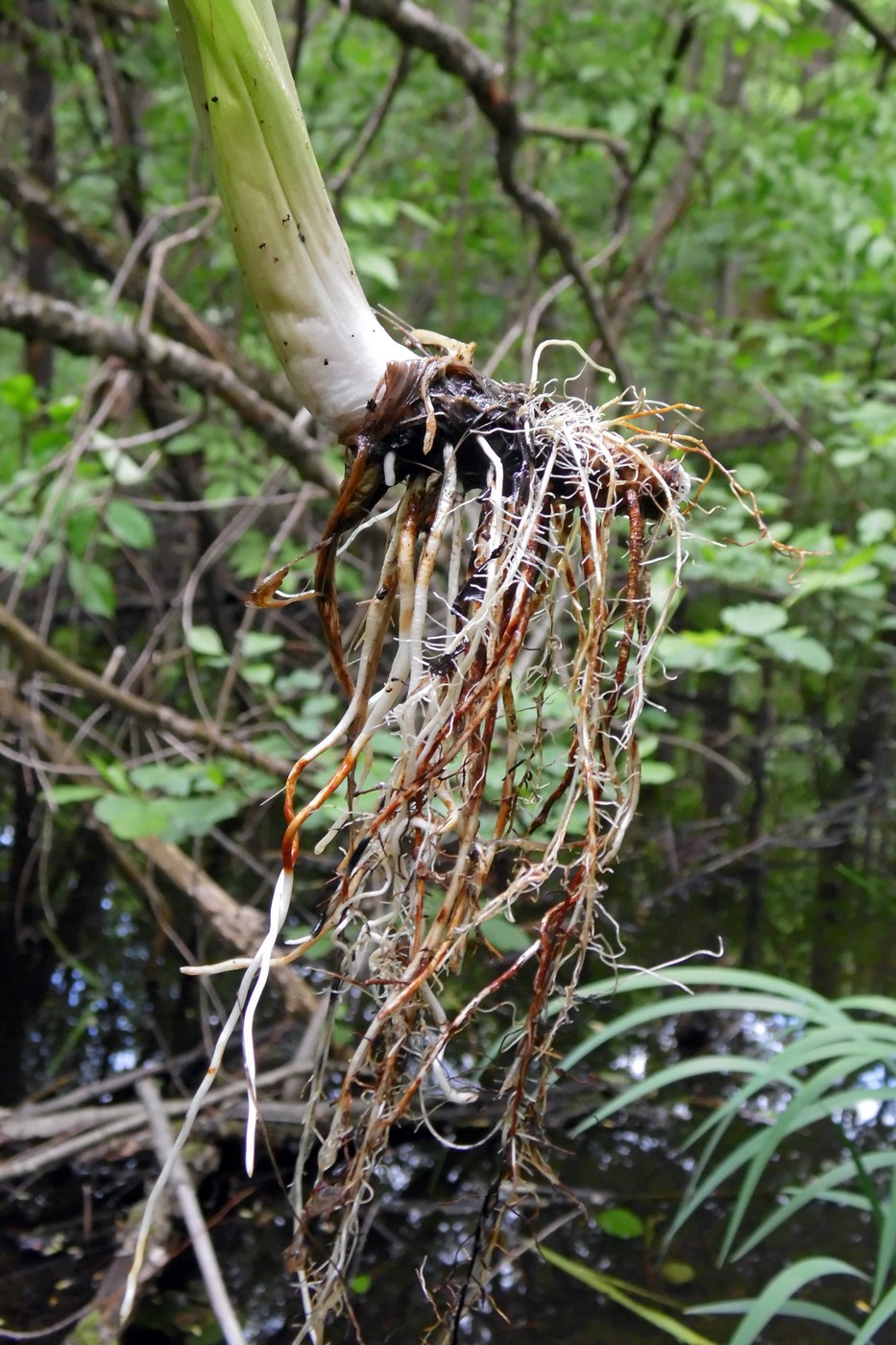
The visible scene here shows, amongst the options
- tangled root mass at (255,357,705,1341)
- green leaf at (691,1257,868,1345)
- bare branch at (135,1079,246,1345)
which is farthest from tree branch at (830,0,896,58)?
bare branch at (135,1079,246,1345)

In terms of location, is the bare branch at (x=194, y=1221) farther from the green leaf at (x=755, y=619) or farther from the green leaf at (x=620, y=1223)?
the green leaf at (x=755, y=619)

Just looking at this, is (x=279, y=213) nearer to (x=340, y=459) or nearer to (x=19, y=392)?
(x=19, y=392)

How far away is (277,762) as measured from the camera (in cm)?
170

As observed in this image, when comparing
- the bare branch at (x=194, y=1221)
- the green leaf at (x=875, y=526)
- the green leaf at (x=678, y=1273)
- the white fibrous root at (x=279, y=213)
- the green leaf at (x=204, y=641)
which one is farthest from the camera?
the green leaf at (x=875, y=526)

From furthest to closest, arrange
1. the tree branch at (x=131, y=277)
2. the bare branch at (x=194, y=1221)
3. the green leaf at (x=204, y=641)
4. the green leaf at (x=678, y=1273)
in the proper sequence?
the tree branch at (x=131, y=277)
the green leaf at (x=204, y=641)
the green leaf at (x=678, y=1273)
the bare branch at (x=194, y=1221)

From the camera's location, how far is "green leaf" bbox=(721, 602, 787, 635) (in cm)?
163

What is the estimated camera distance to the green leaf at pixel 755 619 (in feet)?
5.36

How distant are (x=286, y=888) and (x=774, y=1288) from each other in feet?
2.72

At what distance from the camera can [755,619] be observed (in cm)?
166

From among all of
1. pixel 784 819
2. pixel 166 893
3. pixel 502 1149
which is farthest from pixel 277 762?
pixel 784 819

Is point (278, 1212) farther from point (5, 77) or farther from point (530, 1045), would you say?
point (5, 77)

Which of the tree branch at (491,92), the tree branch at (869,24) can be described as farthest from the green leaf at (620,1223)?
the tree branch at (869,24)

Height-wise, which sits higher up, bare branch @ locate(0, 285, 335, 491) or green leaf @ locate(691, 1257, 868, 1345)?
bare branch @ locate(0, 285, 335, 491)

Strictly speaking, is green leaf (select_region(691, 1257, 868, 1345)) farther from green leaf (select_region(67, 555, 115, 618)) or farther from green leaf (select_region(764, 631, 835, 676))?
green leaf (select_region(67, 555, 115, 618))
